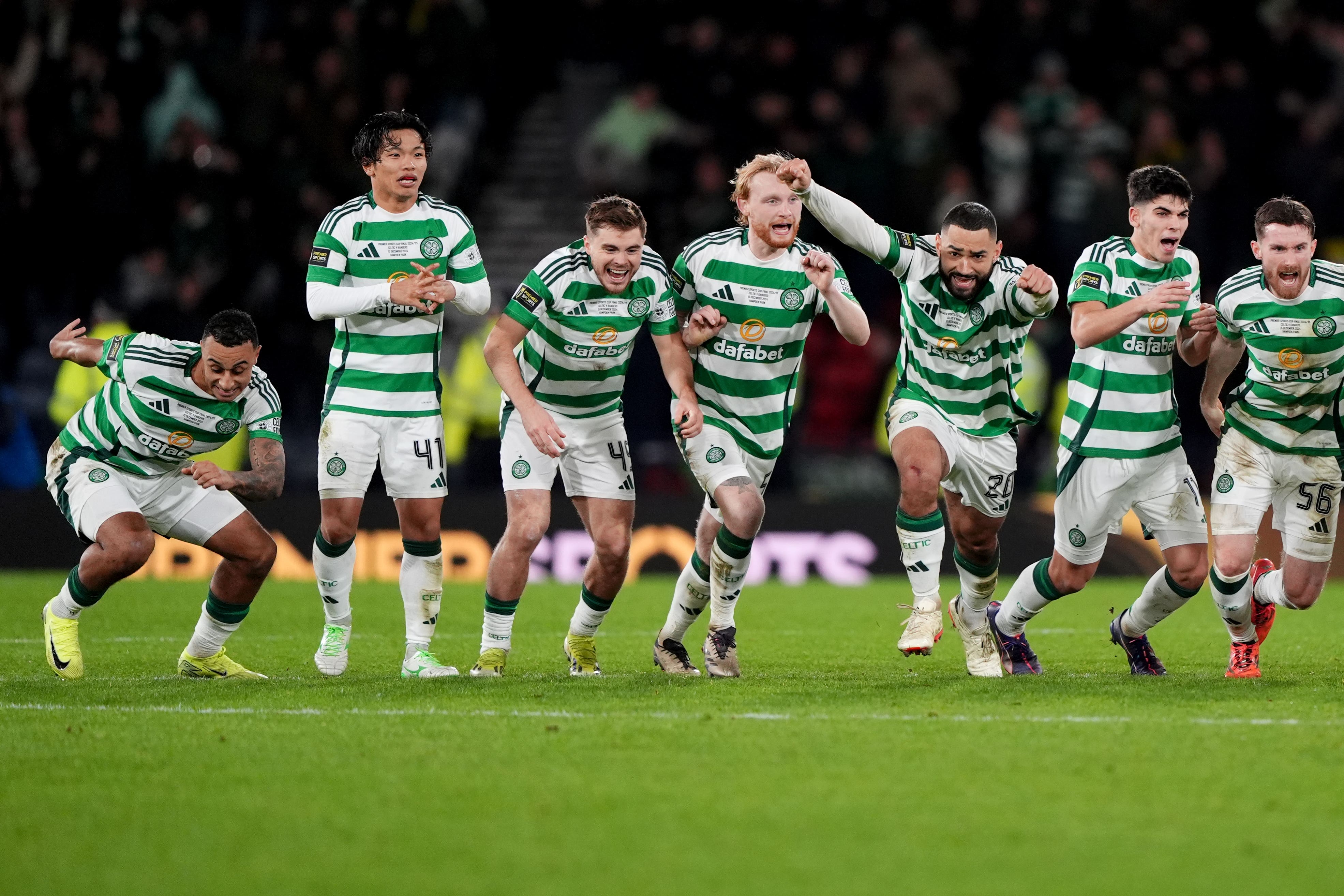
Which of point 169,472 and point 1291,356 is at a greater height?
point 1291,356

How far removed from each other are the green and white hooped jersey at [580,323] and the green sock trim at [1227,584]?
264 centimetres

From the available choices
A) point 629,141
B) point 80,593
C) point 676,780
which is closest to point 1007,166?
point 629,141

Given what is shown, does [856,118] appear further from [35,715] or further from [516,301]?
[35,715]

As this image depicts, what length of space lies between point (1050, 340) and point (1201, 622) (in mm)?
5054

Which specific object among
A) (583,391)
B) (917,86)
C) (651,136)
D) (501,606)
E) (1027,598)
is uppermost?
(917,86)

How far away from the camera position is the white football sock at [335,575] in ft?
25.5

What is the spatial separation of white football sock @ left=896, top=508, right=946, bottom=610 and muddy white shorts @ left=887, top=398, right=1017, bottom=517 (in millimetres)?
210

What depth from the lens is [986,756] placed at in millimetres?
5371

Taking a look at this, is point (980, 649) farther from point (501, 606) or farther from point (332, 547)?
point (332, 547)

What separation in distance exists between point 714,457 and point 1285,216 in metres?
2.71

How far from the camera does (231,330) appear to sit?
7.48 meters

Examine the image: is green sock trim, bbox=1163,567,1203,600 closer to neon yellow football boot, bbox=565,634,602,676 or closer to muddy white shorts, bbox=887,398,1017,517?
muddy white shorts, bbox=887,398,1017,517

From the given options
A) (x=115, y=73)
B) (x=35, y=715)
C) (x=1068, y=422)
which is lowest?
(x=35, y=715)

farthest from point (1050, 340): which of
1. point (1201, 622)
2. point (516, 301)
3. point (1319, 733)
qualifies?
point (1319, 733)
